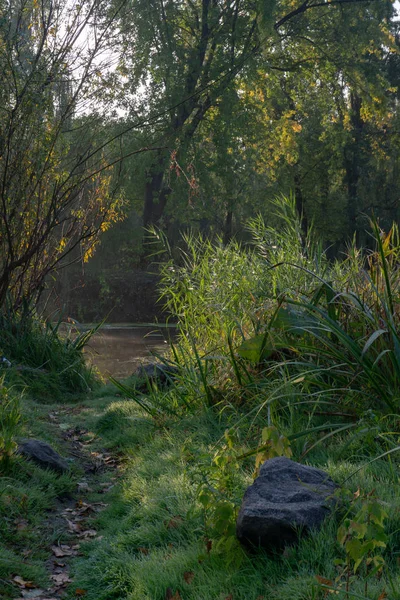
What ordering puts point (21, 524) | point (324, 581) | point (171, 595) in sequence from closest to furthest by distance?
point (324, 581) < point (171, 595) < point (21, 524)

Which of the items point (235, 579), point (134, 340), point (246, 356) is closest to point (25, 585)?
point (235, 579)

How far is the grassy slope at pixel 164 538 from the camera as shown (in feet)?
9.91

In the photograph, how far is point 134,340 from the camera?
64.4 ft

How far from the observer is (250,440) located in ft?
16.5

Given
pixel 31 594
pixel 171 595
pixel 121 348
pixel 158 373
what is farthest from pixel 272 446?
pixel 121 348

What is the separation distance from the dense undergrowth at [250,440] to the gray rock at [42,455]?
6.3 inches

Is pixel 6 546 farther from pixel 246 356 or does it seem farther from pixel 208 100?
pixel 208 100

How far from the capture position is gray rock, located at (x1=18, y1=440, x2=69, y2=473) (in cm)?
515

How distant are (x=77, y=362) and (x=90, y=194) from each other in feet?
9.15

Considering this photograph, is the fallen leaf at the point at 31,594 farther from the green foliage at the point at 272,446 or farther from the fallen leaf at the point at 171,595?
the green foliage at the point at 272,446

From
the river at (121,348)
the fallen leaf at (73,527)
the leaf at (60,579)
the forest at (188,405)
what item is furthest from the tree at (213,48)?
the leaf at (60,579)

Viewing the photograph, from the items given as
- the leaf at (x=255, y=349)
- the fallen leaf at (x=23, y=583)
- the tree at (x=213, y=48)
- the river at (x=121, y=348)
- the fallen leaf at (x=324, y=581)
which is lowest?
the river at (x=121, y=348)

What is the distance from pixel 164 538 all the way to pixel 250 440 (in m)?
1.34

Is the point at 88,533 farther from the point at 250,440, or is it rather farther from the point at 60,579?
the point at 250,440
